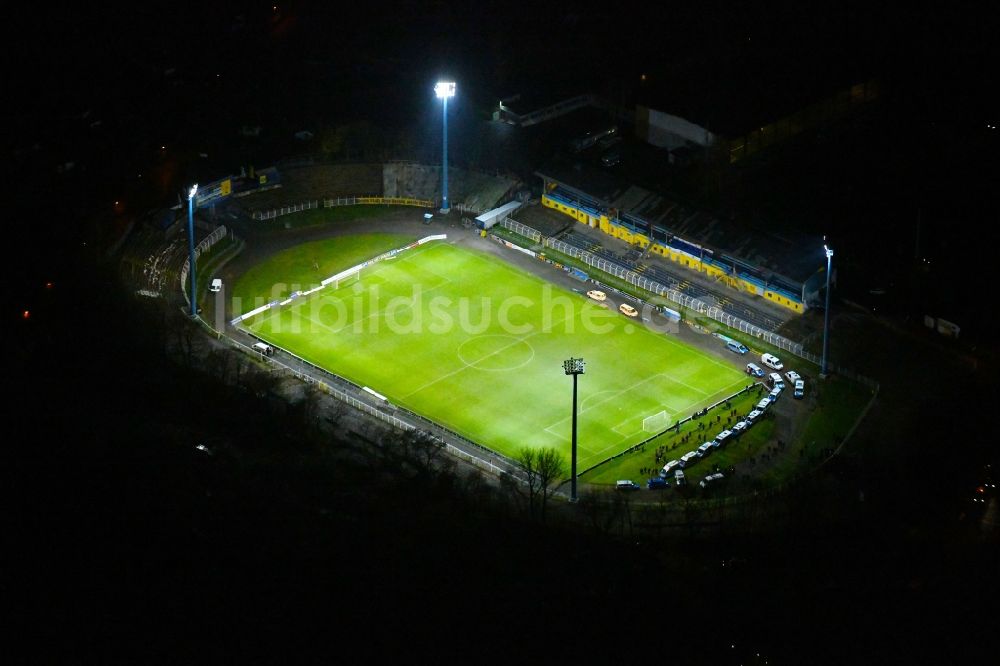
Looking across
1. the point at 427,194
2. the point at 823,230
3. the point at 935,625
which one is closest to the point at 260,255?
the point at 427,194

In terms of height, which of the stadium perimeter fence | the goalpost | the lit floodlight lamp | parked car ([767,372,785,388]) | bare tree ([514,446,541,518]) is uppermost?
the lit floodlight lamp

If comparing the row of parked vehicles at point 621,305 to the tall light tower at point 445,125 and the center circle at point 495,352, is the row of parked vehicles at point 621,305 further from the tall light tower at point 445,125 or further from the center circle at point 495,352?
the tall light tower at point 445,125

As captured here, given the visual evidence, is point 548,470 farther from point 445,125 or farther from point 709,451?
point 445,125

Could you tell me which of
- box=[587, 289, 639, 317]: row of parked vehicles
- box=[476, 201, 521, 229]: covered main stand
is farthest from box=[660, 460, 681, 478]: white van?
box=[476, 201, 521, 229]: covered main stand

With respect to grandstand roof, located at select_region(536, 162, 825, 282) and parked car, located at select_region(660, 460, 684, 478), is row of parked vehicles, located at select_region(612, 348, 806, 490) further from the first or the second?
grandstand roof, located at select_region(536, 162, 825, 282)

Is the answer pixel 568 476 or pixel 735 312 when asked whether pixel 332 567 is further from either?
pixel 735 312

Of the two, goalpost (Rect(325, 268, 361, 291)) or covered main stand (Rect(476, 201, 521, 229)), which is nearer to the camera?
goalpost (Rect(325, 268, 361, 291))
